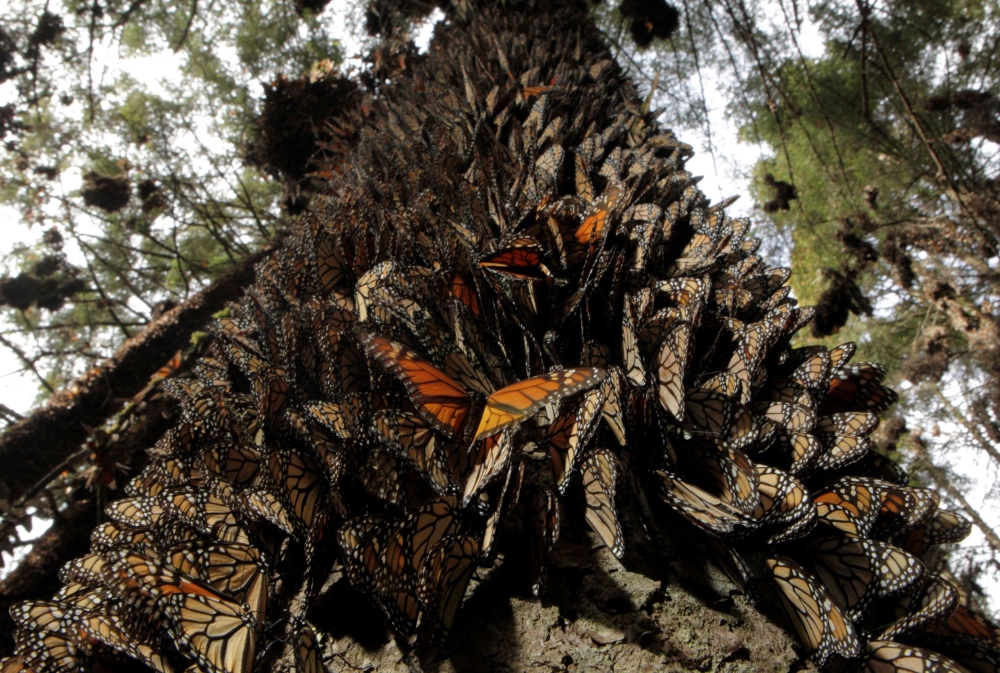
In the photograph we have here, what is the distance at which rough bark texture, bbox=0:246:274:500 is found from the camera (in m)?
2.97

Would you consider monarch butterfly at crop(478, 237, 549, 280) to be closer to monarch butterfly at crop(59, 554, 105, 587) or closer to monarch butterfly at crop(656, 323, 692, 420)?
monarch butterfly at crop(656, 323, 692, 420)

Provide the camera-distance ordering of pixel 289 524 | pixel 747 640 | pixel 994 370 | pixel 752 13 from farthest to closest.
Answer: pixel 752 13
pixel 994 370
pixel 289 524
pixel 747 640

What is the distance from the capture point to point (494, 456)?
0.74m

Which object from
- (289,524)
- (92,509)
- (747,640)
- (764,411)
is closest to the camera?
(747,640)

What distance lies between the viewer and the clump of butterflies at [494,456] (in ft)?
2.37

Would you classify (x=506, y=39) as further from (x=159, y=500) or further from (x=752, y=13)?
(x=752, y=13)

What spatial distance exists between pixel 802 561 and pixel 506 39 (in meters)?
2.86

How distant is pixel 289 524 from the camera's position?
0.82m

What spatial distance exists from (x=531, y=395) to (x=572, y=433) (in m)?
0.10

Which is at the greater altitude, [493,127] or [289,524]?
[493,127]

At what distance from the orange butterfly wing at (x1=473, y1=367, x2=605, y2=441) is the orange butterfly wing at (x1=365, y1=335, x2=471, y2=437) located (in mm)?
52

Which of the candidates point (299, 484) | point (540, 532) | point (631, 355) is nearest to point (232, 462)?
point (299, 484)

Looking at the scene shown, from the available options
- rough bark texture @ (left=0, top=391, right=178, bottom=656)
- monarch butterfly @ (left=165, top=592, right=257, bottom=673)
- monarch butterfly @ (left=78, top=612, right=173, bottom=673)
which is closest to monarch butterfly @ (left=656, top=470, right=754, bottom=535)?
monarch butterfly @ (left=165, top=592, right=257, bottom=673)

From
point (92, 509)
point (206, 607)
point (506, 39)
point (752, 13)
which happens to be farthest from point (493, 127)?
point (752, 13)
